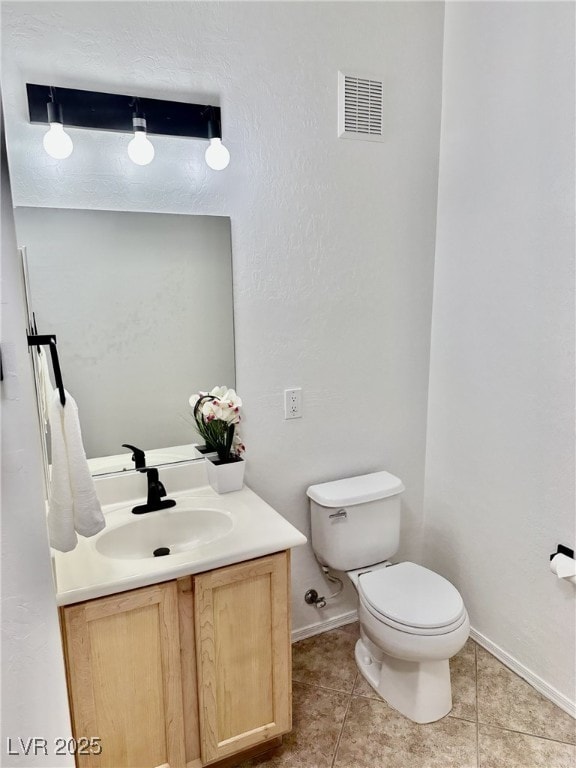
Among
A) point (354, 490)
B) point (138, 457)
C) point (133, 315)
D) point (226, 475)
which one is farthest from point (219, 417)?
point (354, 490)

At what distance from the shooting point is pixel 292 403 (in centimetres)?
205

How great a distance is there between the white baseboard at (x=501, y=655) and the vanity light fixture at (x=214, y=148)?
1.92 m

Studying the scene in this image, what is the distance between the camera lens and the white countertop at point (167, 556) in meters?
1.28

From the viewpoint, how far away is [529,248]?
1.85 meters

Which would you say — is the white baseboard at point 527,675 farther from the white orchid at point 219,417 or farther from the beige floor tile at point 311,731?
the white orchid at point 219,417

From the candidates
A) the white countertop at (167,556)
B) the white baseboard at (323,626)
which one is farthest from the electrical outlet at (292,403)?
the white baseboard at (323,626)

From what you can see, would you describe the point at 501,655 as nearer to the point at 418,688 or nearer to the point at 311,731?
the point at 418,688

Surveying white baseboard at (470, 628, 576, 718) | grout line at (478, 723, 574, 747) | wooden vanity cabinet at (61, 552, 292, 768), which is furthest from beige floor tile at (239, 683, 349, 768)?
white baseboard at (470, 628, 576, 718)

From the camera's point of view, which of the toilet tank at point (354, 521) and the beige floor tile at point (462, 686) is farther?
the toilet tank at point (354, 521)

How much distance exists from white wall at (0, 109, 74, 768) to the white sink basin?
75 centimetres

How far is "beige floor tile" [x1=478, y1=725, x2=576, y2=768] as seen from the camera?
5.40 ft

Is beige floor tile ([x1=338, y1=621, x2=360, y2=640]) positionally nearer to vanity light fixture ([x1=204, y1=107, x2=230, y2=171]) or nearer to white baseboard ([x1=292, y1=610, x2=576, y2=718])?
white baseboard ([x1=292, y1=610, x2=576, y2=718])

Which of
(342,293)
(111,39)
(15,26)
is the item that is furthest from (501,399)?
(15,26)

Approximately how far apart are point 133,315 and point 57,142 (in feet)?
1.85
